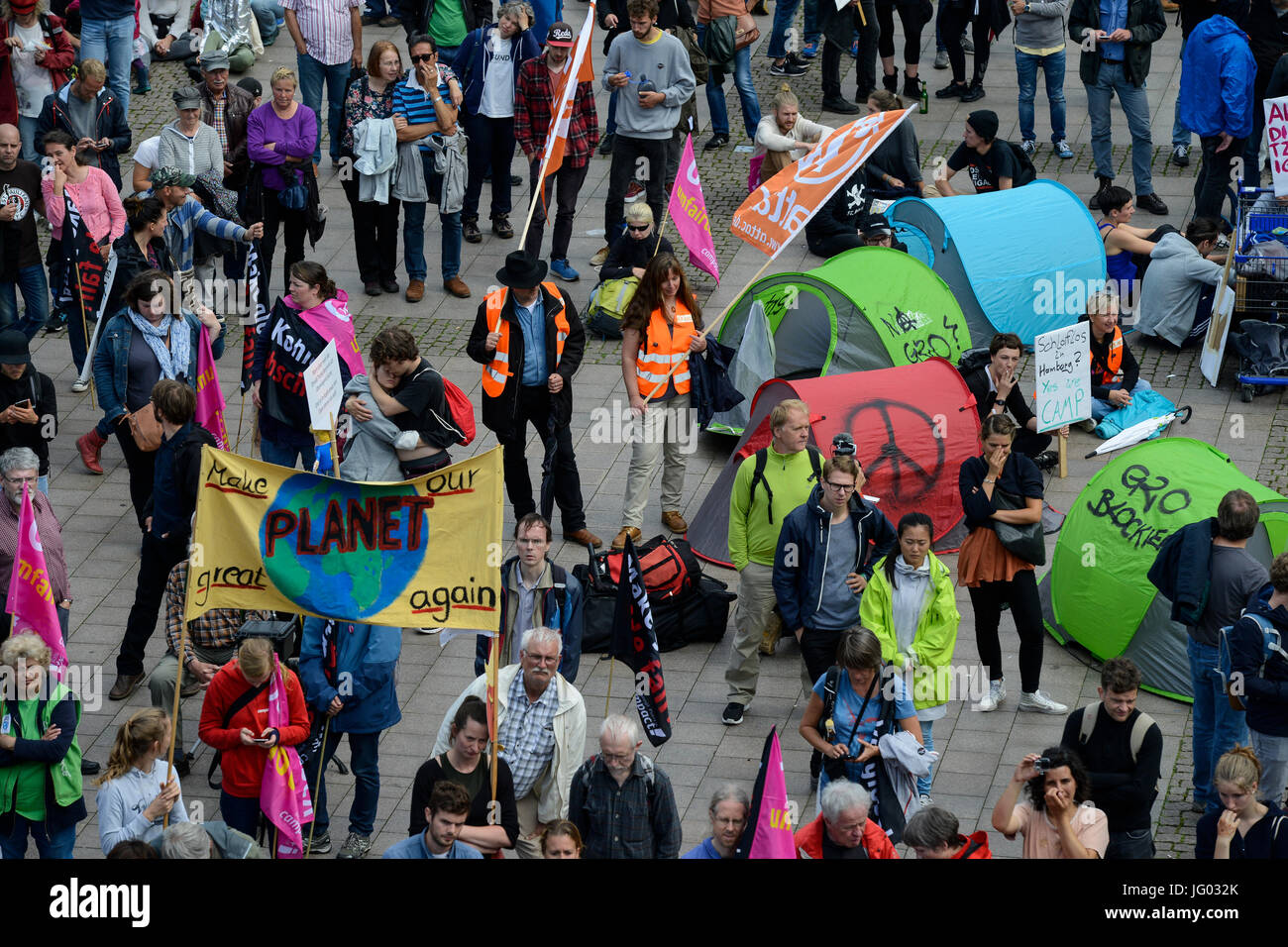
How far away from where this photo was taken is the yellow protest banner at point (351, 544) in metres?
10.8

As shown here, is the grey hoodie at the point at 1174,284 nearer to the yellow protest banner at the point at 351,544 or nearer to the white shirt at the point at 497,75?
the white shirt at the point at 497,75

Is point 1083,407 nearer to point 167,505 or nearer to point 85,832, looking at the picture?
point 167,505

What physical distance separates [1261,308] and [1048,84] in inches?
183

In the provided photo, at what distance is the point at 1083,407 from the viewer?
49.9 ft

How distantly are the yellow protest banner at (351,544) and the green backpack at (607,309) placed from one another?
6.67 m

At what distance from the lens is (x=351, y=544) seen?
10836mm

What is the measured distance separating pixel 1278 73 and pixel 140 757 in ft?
38.3

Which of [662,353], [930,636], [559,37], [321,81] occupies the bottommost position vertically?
[930,636]

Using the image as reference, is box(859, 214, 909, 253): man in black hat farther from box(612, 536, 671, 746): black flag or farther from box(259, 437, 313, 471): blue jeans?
box(612, 536, 671, 746): black flag

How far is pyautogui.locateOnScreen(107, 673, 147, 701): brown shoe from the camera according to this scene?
13.3 m

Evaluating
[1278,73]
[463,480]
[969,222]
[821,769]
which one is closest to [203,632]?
[463,480]

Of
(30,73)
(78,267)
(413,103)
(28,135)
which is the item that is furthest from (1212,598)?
(28,135)

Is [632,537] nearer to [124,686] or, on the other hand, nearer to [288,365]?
[288,365]

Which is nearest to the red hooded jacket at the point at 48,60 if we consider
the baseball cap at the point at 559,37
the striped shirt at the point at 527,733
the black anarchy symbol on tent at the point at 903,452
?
the baseball cap at the point at 559,37
